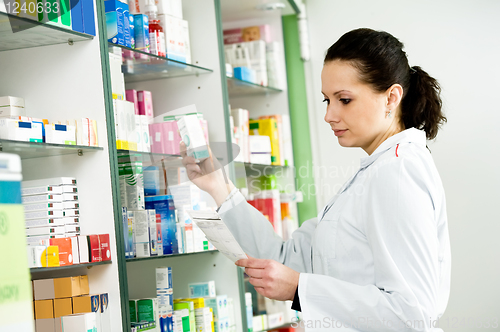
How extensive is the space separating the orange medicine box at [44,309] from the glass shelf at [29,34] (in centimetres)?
84

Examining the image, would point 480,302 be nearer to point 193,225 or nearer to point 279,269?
point 193,225

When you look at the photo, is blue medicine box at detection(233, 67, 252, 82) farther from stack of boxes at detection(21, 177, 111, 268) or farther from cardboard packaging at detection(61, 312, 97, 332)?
cardboard packaging at detection(61, 312, 97, 332)

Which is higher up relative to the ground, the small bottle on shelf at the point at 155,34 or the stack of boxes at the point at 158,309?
the small bottle on shelf at the point at 155,34

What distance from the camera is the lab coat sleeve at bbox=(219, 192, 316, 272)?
1.88 m

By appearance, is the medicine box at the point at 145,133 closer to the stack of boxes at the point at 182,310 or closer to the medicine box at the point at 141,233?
the medicine box at the point at 141,233

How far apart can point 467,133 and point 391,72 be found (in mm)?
1866

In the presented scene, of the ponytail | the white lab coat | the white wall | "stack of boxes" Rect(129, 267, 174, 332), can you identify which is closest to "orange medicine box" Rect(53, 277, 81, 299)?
"stack of boxes" Rect(129, 267, 174, 332)

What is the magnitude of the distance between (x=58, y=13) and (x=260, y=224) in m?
0.96

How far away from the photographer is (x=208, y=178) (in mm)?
1947

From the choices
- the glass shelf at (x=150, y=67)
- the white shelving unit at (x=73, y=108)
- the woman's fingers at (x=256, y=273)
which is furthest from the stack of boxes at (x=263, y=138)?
the woman's fingers at (x=256, y=273)

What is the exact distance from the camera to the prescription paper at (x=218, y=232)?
4.66ft

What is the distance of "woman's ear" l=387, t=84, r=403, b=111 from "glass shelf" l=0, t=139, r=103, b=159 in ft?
3.07

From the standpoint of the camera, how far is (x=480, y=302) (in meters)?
3.20

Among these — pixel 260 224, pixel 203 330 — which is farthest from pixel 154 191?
pixel 203 330
